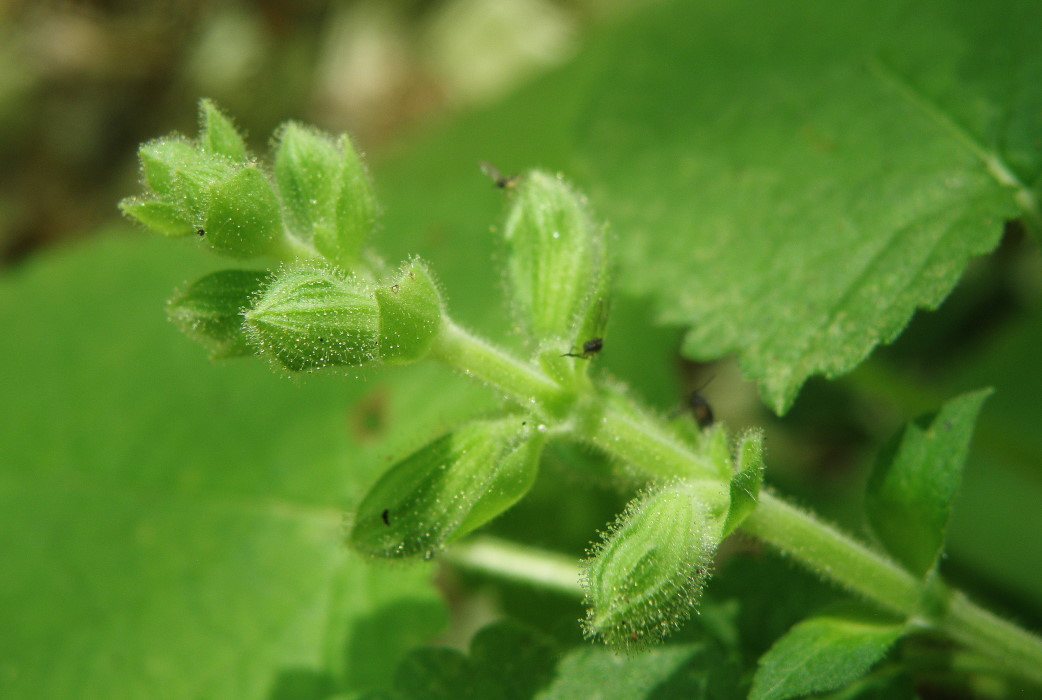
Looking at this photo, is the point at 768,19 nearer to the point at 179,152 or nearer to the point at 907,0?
the point at 907,0

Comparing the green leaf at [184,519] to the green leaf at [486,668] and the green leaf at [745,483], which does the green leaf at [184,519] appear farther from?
the green leaf at [745,483]

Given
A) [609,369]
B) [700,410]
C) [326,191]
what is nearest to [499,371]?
[326,191]

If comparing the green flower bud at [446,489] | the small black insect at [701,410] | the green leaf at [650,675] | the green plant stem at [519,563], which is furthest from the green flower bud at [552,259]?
the green plant stem at [519,563]

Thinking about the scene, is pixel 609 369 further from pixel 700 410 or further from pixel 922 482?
pixel 922 482

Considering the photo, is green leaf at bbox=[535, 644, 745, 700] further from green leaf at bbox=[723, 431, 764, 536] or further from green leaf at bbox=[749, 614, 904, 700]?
green leaf at bbox=[723, 431, 764, 536]

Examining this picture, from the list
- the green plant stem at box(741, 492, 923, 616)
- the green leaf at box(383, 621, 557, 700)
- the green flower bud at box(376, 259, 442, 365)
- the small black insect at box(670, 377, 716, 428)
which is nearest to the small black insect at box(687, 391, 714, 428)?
the small black insect at box(670, 377, 716, 428)
